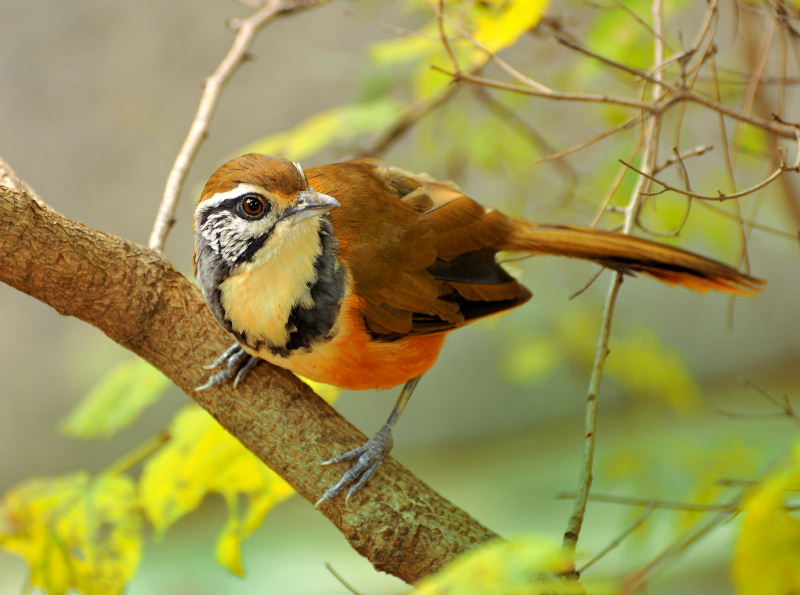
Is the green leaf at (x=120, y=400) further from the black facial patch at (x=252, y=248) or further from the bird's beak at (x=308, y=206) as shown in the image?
the bird's beak at (x=308, y=206)

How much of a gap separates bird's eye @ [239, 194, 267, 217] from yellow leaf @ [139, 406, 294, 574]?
1.58 ft

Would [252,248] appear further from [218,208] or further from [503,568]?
[503,568]

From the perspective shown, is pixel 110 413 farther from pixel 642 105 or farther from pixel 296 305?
pixel 642 105

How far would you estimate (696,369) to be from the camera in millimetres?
4984

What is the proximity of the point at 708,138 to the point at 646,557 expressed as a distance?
2749mm

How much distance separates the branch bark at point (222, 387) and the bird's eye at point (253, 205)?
Answer: 0.23 metres

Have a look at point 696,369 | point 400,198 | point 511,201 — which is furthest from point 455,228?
point 696,369

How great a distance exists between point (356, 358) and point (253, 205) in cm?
38

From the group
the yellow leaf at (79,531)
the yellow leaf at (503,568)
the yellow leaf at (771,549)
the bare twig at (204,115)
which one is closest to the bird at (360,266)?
the bare twig at (204,115)

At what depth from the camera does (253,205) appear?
63.2 inches

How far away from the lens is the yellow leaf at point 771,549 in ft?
3.00

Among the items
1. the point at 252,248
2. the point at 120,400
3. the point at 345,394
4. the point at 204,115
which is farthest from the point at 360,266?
the point at 345,394

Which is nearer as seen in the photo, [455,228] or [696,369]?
[455,228]

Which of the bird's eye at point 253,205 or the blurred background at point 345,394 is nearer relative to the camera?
the bird's eye at point 253,205
